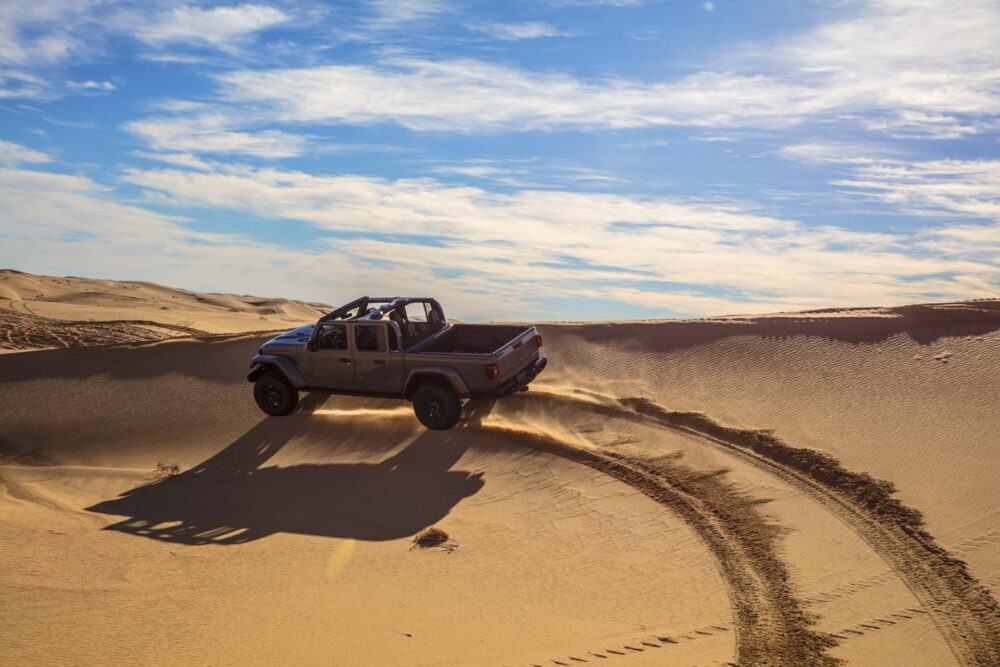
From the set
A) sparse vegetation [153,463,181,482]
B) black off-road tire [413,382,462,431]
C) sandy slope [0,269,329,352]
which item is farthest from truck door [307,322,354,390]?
sandy slope [0,269,329,352]

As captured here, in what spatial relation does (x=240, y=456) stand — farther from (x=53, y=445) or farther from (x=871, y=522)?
(x=871, y=522)

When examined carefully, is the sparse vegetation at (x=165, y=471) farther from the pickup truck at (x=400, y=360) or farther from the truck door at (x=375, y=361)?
the truck door at (x=375, y=361)

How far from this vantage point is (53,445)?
48.1 ft

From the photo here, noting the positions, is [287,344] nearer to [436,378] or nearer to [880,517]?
[436,378]

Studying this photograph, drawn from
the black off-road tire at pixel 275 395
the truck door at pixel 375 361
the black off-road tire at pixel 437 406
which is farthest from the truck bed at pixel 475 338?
the black off-road tire at pixel 275 395

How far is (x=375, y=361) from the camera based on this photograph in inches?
480

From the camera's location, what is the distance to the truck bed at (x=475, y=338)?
13.1 meters

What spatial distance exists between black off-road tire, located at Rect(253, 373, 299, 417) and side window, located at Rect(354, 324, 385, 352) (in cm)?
181

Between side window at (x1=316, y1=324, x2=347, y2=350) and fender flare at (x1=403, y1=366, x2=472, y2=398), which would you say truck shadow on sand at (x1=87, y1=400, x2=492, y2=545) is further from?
side window at (x1=316, y1=324, x2=347, y2=350)

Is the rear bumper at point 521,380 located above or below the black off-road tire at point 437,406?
above

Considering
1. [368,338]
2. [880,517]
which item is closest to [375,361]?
[368,338]

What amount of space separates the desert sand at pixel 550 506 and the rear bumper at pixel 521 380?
923mm

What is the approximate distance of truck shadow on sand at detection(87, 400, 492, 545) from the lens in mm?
9797

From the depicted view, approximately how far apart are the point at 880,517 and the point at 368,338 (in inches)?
296
